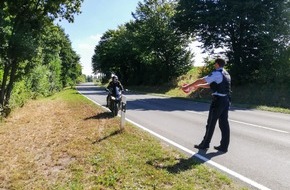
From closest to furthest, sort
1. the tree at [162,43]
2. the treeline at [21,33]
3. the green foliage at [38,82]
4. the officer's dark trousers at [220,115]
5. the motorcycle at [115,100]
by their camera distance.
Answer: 1. the officer's dark trousers at [220,115]
2. the motorcycle at [115,100]
3. the treeline at [21,33]
4. the green foliage at [38,82]
5. the tree at [162,43]

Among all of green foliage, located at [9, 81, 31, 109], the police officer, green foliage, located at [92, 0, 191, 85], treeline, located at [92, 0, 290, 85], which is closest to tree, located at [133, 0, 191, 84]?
green foliage, located at [92, 0, 191, 85]

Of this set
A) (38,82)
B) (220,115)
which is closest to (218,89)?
(220,115)

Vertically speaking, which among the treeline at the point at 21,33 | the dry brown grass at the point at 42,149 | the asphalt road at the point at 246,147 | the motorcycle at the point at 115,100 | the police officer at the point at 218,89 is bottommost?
the dry brown grass at the point at 42,149

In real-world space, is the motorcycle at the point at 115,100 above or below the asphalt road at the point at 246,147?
above

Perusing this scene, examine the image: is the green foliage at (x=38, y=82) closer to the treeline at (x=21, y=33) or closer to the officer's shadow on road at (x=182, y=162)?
the treeline at (x=21, y=33)

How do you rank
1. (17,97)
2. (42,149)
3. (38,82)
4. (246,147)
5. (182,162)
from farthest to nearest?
Result: (38,82), (17,97), (42,149), (246,147), (182,162)

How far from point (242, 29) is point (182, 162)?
78.8 feet

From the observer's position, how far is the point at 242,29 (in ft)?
93.7

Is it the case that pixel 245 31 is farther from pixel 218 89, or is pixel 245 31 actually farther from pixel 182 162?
pixel 182 162

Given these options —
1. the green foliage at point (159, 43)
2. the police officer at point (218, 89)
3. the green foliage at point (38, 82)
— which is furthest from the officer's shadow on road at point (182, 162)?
the green foliage at point (159, 43)

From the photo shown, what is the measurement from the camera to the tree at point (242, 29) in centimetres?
2569

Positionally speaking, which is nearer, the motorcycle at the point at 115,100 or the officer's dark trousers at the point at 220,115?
the officer's dark trousers at the point at 220,115

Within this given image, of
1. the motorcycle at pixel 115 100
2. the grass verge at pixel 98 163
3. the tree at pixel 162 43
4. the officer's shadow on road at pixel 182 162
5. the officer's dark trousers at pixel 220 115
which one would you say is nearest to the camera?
the grass verge at pixel 98 163

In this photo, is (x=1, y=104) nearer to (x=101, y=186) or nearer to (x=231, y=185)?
(x=101, y=186)
